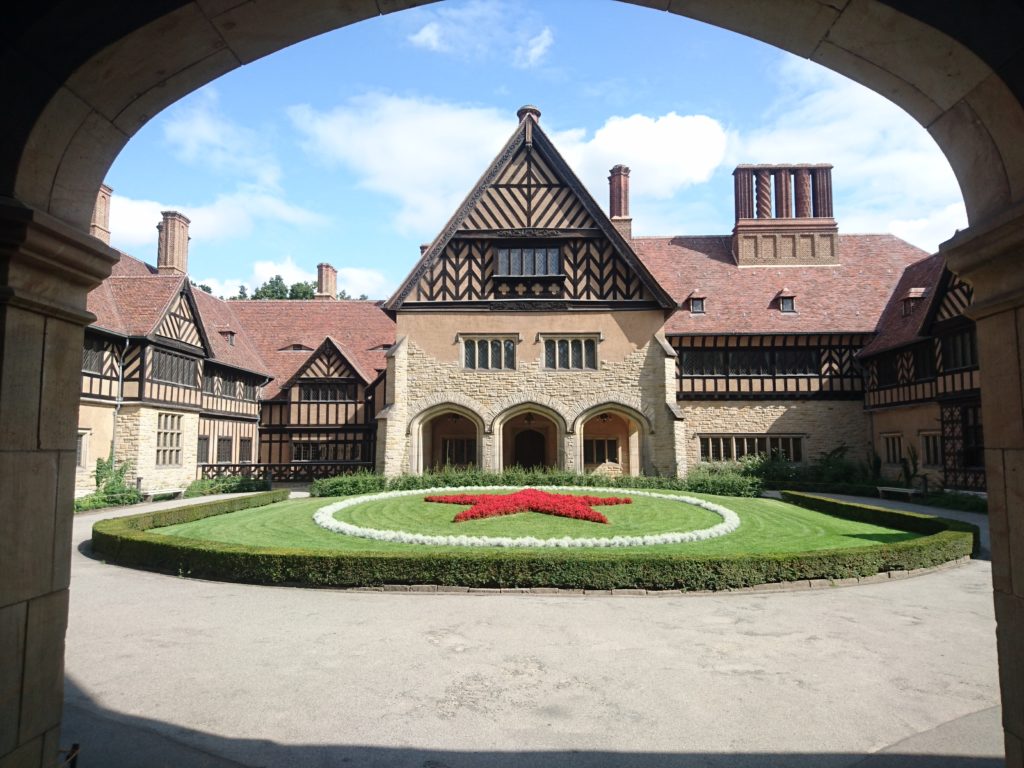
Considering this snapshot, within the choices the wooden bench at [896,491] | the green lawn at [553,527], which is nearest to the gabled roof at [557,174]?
the green lawn at [553,527]

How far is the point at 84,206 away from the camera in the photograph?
3404 mm

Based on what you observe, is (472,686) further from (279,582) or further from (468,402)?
(468,402)

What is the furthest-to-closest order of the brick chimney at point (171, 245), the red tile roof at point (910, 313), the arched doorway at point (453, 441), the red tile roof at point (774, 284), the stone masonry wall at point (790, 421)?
the brick chimney at point (171, 245), the arched doorway at point (453, 441), the red tile roof at point (774, 284), the stone masonry wall at point (790, 421), the red tile roof at point (910, 313)

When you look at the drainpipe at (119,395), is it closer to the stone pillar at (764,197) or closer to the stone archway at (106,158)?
the stone archway at (106,158)

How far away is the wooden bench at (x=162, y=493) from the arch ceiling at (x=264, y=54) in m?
21.3

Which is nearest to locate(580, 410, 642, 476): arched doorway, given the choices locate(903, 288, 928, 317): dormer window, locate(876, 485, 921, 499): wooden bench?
locate(876, 485, 921, 499): wooden bench

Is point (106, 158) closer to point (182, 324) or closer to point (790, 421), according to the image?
point (182, 324)


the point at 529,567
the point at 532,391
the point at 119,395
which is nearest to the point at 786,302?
the point at 532,391

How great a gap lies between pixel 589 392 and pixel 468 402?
4.61 meters

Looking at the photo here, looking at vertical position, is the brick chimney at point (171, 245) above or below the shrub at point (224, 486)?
above

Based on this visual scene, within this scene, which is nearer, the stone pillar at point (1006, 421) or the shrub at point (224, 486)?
the stone pillar at point (1006, 421)

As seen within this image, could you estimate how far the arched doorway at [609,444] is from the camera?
26.6 metres

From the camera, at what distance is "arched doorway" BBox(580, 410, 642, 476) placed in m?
26.6

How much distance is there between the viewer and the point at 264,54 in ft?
11.9
